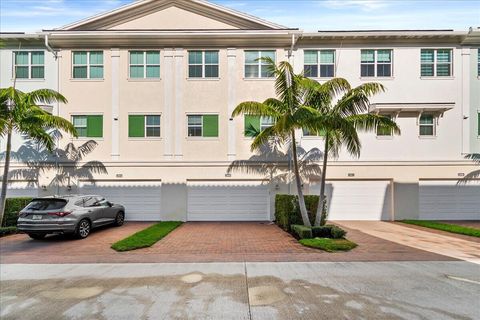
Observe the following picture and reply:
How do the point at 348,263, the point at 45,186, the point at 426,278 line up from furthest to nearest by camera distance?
1. the point at 45,186
2. the point at 348,263
3. the point at 426,278

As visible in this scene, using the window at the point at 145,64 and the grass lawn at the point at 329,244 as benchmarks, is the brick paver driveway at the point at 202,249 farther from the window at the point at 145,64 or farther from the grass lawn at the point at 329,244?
the window at the point at 145,64

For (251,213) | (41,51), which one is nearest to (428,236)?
(251,213)

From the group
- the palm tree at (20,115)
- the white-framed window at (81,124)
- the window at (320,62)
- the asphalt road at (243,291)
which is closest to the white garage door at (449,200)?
the window at (320,62)

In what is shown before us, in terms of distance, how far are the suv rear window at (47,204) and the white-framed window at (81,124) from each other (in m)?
5.85

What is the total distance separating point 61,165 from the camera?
16.3 m

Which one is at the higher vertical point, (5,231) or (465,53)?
(465,53)

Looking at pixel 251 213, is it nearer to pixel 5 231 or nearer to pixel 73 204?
pixel 73 204

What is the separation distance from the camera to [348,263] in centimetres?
800

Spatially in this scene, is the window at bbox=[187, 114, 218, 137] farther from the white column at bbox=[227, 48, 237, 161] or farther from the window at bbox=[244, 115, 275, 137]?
the window at bbox=[244, 115, 275, 137]

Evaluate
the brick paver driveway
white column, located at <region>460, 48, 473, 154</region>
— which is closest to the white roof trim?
white column, located at <region>460, 48, 473, 154</region>

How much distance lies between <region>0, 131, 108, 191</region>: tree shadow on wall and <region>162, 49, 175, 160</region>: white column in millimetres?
3436

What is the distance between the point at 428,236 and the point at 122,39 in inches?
656

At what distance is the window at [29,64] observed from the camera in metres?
16.7

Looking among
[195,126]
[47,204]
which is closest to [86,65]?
[195,126]
